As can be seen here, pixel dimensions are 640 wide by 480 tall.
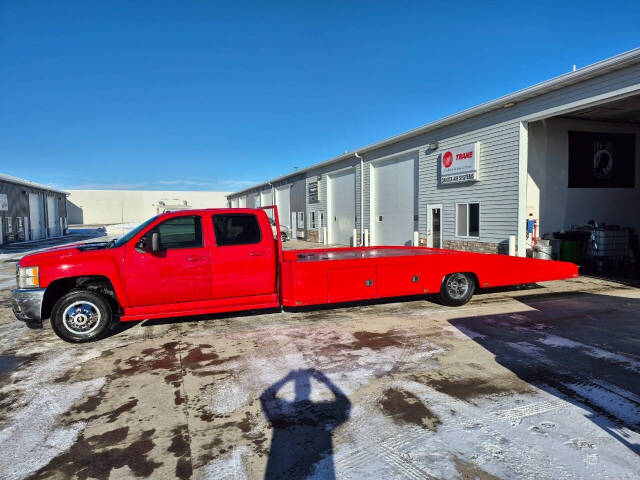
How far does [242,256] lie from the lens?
6.62m

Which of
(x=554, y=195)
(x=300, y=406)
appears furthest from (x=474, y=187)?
(x=300, y=406)

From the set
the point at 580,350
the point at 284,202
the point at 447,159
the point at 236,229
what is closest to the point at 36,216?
the point at 284,202

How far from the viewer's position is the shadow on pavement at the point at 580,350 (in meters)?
3.87

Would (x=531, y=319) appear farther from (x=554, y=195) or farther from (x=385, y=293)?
(x=554, y=195)

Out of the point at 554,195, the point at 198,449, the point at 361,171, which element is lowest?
the point at 198,449

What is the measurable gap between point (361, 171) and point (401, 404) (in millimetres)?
17490

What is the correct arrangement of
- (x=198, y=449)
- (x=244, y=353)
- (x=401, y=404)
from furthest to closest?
(x=244, y=353) < (x=401, y=404) < (x=198, y=449)

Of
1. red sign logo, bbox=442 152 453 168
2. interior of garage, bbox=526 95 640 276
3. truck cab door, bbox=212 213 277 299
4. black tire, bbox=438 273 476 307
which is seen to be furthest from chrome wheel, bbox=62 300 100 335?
red sign logo, bbox=442 152 453 168

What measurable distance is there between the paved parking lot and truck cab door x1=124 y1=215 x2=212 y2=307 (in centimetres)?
69

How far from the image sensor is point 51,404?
4188mm

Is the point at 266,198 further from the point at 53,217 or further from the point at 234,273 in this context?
the point at 234,273

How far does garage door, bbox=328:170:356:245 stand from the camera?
22234 mm

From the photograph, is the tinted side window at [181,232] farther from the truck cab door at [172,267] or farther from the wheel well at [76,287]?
the wheel well at [76,287]

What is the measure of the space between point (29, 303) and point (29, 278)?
1.16ft
